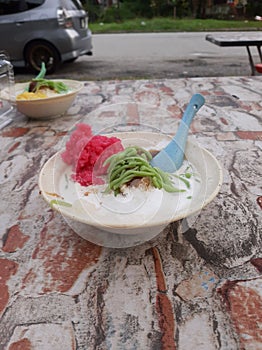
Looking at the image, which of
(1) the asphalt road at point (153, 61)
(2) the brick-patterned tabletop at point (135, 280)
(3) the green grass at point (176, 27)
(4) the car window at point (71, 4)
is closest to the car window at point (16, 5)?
(4) the car window at point (71, 4)

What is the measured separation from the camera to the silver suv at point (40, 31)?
4.09 metres

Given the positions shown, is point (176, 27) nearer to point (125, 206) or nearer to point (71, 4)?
point (71, 4)

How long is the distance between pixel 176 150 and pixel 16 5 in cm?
380

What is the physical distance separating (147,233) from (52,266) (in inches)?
7.9

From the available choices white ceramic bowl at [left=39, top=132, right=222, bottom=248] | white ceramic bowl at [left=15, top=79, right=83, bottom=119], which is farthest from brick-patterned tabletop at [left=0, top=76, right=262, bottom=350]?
white ceramic bowl at [left=15, top=79, right=83, bottom=119]

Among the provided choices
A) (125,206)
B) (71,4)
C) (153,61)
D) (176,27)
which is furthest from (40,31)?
(176,27)

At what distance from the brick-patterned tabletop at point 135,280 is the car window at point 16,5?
347 centimetres

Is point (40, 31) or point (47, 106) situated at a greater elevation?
point (47, 106)

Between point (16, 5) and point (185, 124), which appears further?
point (16, 5)

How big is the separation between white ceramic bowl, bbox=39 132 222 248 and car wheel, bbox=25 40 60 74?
3656mm

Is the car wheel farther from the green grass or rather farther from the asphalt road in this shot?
the green grass

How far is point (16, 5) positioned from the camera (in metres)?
4.04

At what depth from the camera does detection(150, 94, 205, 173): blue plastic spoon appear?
0.89m

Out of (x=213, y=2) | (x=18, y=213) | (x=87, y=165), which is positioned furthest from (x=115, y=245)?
(x=213, y=2)
